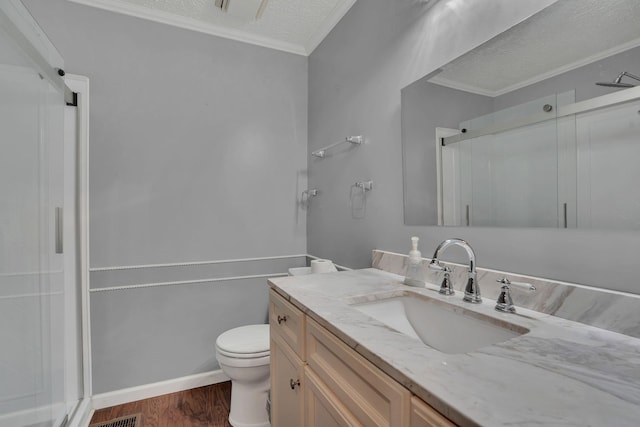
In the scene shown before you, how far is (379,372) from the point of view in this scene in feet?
2.02

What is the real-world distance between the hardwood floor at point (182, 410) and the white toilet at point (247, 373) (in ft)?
0.50

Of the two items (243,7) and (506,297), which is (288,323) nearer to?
(506,297)

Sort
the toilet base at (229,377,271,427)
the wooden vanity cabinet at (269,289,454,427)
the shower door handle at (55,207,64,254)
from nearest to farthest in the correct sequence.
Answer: the wooden vanity cabinet at (269,289,454,427), the shower door handle at (55,207,64,254), the toilet base at (229,377,271,427)

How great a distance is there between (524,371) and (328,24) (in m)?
2.20

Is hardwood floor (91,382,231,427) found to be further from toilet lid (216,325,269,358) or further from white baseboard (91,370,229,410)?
toilet lid (216,325,269,358)

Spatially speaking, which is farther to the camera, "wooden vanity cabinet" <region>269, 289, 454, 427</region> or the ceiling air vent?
the ceiling air vent

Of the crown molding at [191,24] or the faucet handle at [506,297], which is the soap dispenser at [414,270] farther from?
the crown molding at [191,24]

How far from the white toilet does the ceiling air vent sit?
2.00m

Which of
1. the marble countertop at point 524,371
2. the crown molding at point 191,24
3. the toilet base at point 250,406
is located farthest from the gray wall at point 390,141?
the toilet base at point 250,406

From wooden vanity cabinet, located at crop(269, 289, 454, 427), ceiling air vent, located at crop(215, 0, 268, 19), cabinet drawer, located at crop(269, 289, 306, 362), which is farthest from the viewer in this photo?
ceiling air vent, located at crop(215, 0, 268, 19)

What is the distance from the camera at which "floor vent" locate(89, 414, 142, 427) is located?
1676 mm

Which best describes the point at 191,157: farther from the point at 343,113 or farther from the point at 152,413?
the point at 152,413

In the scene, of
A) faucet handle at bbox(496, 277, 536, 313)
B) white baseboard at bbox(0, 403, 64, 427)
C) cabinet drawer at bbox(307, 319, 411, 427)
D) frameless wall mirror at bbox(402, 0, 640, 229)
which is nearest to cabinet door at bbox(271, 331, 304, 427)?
cabinet drawer at bbox(307, 319, 411, 427)

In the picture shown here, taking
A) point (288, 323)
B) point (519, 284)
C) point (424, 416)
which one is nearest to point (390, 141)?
point (519, 284)
